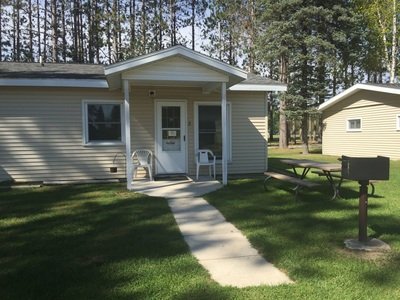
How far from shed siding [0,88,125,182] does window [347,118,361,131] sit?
516 inches

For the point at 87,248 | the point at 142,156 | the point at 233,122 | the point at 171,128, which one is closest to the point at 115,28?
the point at 171,128

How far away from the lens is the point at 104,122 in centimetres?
1036

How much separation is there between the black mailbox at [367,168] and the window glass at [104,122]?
24.1 ft

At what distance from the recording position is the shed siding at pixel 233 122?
1049 cm

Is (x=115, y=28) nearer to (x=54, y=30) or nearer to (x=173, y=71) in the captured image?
(x=54, y=30)

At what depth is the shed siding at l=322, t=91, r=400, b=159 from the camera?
53.8ft

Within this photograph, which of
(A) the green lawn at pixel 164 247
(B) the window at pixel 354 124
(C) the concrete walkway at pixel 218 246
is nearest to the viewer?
(A) the green lawn at pixel 164 247

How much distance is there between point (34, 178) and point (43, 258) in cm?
636

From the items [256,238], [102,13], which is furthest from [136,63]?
[102,13]

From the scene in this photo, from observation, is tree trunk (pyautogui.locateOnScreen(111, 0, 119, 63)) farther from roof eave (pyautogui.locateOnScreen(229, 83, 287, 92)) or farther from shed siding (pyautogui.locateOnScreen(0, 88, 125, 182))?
roof eave (pyautogui.locateOnScreen(229, 83, 287, 92))

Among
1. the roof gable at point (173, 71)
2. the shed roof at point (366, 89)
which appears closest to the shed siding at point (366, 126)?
the shed roof at point (366, 89)

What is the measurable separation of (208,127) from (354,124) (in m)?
11.1

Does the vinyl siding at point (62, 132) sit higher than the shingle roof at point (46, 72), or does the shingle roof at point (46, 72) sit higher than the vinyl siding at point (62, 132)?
the shingle roof at point (46, 72)

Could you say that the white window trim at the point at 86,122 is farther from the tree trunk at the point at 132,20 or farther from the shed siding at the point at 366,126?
the tree trunk at the point at 132,20
